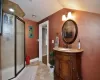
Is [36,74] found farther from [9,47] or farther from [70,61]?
[70,61]

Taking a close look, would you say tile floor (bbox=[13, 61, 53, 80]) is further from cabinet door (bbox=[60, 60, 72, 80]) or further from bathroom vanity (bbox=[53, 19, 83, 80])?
cabinet door (bbox=[60, 60, 72, 80])

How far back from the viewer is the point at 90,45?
106 inches

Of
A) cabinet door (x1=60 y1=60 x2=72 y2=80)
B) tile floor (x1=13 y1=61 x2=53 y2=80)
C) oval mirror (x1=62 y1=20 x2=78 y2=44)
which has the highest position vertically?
oval mirror (x1=62 y1=20 x2=78 y2=44)

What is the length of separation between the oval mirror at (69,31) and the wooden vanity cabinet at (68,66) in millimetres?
615

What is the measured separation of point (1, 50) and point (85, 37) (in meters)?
2.38

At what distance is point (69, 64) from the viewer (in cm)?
269

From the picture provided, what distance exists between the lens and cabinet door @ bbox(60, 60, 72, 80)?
8.78 feet

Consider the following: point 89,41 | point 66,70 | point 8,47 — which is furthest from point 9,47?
point 89,41

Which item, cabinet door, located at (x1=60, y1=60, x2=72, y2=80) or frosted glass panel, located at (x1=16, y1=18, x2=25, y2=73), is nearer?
cabinet door, located at (x1=60, y1=60, x2=72, y2=80)

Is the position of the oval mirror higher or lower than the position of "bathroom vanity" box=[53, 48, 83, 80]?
higher

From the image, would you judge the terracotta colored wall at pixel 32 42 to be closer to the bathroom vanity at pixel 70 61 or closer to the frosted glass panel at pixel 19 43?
the frosted glass panel at pixel 19 43

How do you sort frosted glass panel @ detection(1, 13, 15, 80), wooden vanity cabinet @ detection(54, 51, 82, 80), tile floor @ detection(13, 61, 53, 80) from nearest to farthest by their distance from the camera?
wooden vanity cabinet @ detection(54, 51, 82, 80) < frosted glass panel @ detection(1, 13, 15, 80) < tile floor @ detection(13, 61, 53, 80)

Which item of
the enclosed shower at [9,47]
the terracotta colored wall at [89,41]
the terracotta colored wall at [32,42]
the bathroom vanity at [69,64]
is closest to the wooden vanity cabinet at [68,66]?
the bathroom vanity at [69,64]

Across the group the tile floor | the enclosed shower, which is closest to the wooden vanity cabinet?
the tile floor
